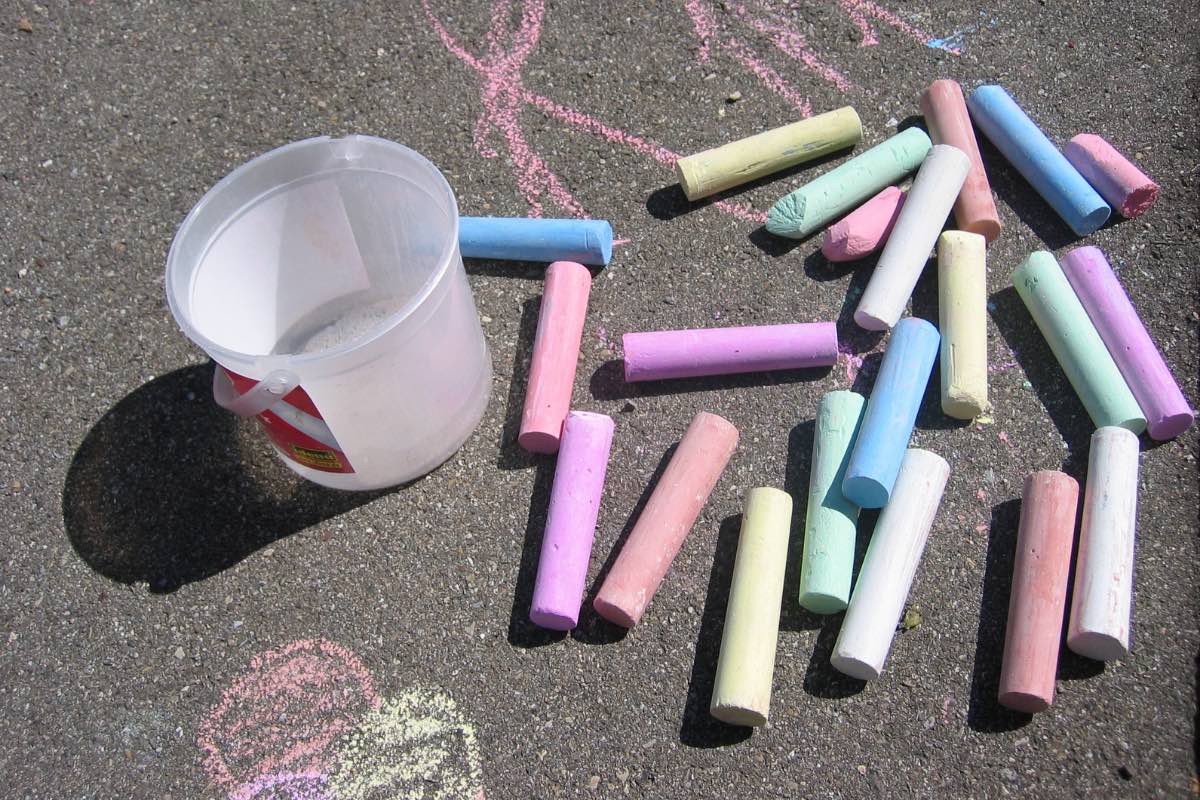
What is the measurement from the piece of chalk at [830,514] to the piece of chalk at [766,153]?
0.84m

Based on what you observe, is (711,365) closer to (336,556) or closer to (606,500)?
(606,500)

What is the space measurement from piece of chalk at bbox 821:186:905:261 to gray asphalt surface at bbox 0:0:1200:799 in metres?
0.08

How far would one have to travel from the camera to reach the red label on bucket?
2.22 m

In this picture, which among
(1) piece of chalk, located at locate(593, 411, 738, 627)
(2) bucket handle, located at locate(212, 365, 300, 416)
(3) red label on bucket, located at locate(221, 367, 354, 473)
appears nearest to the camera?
(2) bucket handle, located at locate(212, 365, 300, 416)

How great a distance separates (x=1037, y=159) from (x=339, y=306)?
2123mm

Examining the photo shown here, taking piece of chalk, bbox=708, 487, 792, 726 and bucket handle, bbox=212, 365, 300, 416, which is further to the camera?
piece of chalk, bbox=708, 487, 792, 726

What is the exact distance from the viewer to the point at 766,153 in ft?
10.2

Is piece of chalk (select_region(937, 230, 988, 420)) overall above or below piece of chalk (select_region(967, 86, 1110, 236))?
below

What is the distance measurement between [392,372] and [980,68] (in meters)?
2.34

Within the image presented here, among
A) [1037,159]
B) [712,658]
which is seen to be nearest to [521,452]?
[712,658]

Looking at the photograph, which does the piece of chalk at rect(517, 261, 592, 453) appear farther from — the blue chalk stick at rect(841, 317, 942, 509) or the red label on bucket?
the blue chalk stick at rect(841, 317, 942, 509)

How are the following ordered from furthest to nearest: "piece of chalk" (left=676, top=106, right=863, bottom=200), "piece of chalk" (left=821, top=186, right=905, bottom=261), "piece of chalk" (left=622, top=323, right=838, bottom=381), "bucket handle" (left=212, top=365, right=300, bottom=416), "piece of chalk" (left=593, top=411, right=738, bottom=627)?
"piece of chalk" (left=676, top=106, right=863, bottom=200)
"piece of chalk" (left=821, top=186, right=905, bottom=261)
"piece of chalk" (left=622, top=323, right=838, bottom=381)
"piece of chalk" (left=593, top=411, right=738, bottom=627)
"bucket handle" (left=212, top=365, right=300, bottom=416)

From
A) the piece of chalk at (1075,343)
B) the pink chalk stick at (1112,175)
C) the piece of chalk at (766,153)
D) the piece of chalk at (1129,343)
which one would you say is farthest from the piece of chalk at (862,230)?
the pink chalk stick at (1112,175)

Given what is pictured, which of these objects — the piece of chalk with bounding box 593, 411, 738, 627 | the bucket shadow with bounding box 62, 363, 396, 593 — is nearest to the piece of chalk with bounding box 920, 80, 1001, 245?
the piece of chalk with bounding box 593, 411, 738, 627
